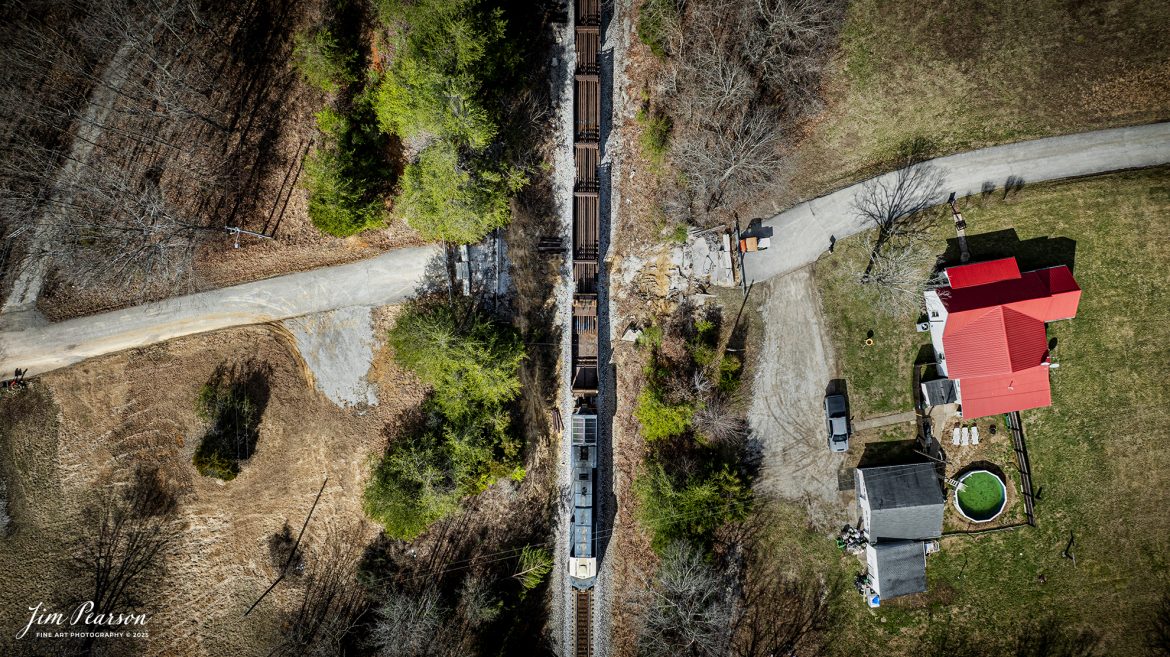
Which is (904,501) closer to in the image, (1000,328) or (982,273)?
(1000,328)

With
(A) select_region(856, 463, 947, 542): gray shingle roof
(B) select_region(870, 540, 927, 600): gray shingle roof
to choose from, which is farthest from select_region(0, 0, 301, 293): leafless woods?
(B) select_region(870, 540, 927, 600): gray shingle roof

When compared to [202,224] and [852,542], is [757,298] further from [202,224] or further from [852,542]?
[202,224]

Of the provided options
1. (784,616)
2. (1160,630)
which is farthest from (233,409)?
(1160,630)

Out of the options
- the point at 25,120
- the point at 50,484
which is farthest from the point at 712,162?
the point at 50,484

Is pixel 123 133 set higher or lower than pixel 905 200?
higher

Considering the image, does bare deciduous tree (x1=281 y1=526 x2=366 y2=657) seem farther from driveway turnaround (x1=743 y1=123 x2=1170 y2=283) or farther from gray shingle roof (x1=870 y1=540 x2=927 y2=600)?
gray shingle roof (x1=870 y1=540 x2=927 y2=600)

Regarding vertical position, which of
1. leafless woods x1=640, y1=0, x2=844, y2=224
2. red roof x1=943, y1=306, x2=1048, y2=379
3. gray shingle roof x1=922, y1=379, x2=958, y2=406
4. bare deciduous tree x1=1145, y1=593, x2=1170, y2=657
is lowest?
bare deciduous tree x1=1145, y1=593, x2=1170, y2=657
